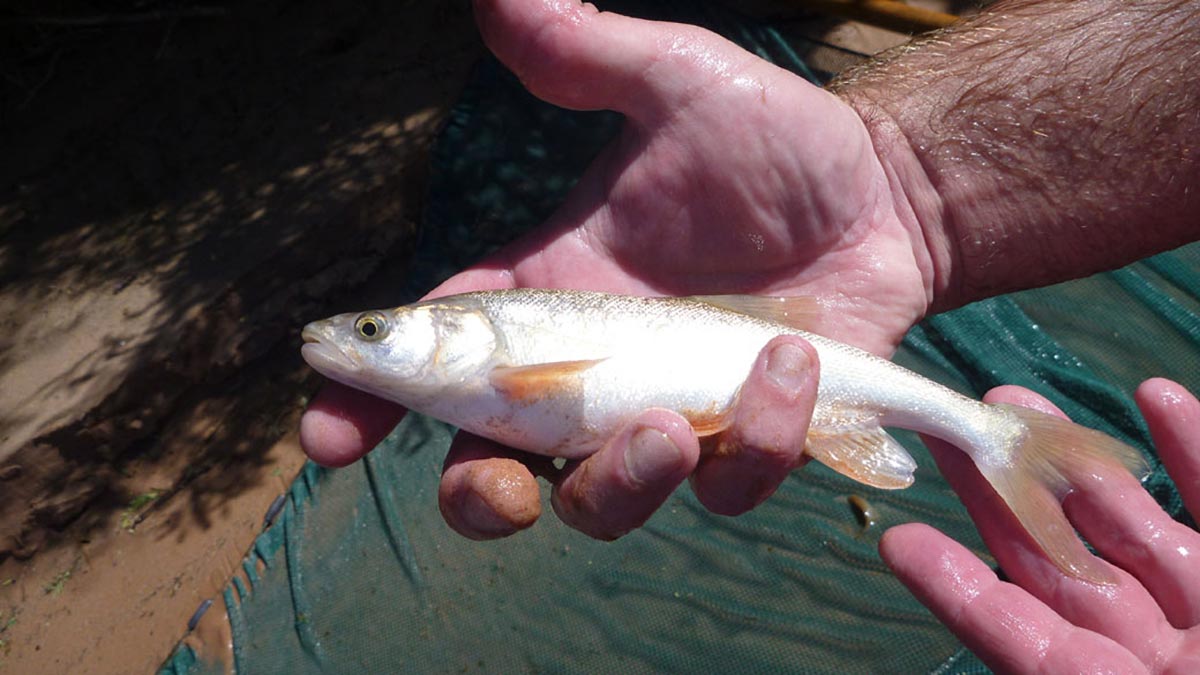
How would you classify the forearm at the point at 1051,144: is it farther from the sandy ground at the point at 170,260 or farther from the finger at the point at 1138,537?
the sandy ground at the point at 170,260

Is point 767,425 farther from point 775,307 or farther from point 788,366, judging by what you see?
point 775,307

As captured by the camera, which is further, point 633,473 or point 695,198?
point 695,198

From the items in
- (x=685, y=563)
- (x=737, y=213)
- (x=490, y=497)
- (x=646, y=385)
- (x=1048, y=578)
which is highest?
(x=737, y=213)

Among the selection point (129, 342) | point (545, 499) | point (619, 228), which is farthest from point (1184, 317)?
point (129, 342)

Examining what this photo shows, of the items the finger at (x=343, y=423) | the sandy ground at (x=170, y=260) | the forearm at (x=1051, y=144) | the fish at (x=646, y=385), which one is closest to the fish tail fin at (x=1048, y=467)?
the fish at (x=646, y=385)

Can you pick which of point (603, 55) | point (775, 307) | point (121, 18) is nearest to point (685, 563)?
point (775, 307)

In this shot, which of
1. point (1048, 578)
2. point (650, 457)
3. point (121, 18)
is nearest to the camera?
point (650, 457)
